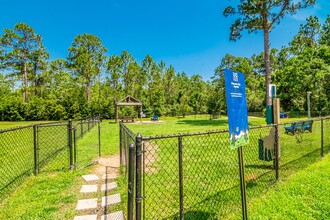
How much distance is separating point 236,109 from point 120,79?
1526 inches

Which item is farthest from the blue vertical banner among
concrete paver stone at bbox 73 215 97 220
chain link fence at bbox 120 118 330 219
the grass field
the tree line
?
the tree line

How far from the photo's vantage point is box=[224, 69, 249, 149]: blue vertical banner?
7.11ft

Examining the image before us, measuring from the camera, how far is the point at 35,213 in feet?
10.0

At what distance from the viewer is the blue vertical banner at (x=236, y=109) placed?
217cm

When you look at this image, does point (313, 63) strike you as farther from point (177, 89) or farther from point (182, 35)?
point (177, 89)

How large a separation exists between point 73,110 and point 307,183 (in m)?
30.8

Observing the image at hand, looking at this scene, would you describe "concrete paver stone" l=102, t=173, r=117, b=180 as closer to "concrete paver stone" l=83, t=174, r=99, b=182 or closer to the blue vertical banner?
"concrete paver stone" l=83, t=174, r=99, b=182

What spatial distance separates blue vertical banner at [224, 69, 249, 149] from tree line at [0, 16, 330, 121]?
25.9 m

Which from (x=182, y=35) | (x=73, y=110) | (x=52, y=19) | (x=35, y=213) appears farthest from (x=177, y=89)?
(x=35, y=213)

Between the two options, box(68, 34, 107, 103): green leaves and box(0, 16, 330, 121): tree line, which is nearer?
box(0, 16, 330, 121): tree line

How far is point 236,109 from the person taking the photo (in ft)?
7.49

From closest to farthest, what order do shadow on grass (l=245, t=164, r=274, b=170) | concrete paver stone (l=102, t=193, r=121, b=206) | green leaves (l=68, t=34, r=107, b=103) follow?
concrete paver stone (l=102, t=193, r=121, b=206) < shadow on grass (l=245, t=164, r=274, b=170) < green leaves (l=68, t=34, r=107, b=103)

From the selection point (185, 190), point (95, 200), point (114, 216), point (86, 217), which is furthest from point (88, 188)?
point (185, 190)

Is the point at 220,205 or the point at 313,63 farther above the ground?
the point at 313,63
